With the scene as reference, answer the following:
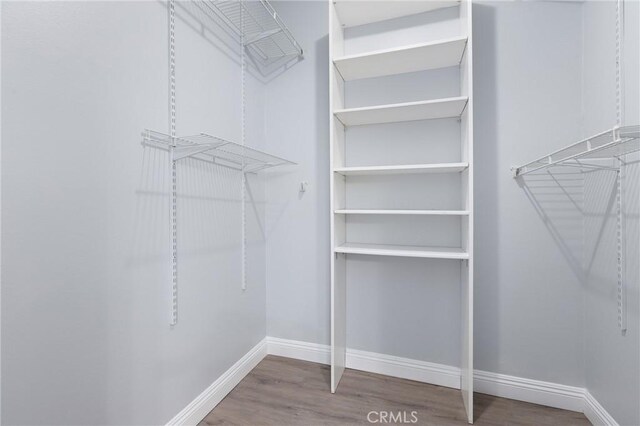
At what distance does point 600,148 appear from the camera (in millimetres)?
984

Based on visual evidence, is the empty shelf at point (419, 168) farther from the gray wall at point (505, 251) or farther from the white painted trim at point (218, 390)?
the white painted trim at point (218, 390)

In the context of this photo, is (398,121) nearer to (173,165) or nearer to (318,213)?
(318,213)

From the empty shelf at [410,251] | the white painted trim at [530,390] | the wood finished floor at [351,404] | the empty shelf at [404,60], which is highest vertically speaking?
the empty shelf at [404,60]

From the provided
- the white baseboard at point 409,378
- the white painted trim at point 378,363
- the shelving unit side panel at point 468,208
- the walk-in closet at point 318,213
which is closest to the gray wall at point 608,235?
the walk-in closet at point 318,213

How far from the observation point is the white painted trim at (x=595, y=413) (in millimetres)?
1397

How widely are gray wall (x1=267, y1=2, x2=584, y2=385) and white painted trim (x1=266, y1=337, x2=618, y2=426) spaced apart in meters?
0.05

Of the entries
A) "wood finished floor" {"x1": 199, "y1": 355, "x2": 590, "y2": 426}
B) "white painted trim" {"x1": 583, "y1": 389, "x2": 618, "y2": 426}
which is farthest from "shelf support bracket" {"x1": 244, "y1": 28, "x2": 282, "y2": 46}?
"white painted trim" {"x1": 583, "y1": 389, "x2": 618, "y2": 426}

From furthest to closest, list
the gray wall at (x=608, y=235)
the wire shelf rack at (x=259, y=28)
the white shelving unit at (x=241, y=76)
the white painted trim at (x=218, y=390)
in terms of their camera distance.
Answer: the wire shelf rack at (x=259, y=28), the white painted trim at (x=218, y=390), the white shelving unit at (x=241, y=76), the gray wall at (x=608, y=235)

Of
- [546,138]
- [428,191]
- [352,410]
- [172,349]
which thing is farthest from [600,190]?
[172,349]

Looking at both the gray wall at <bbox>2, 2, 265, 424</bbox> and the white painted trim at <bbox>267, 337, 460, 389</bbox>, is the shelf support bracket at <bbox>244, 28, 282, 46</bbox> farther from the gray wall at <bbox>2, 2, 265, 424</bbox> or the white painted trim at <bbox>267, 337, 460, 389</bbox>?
the white painted trim at <bbox>267, 337, 460, 389</bbox>

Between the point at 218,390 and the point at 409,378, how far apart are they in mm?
1140

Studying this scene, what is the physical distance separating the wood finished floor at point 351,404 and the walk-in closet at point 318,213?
15 millimetres

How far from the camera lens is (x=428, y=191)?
73.0 inches

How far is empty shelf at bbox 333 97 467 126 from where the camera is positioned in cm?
158
